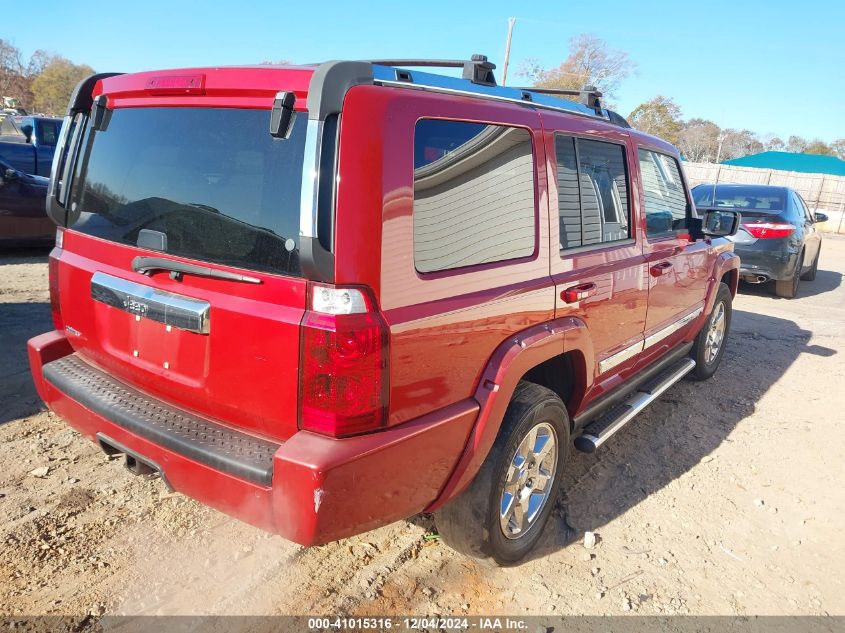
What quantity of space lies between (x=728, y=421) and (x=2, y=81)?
79.5m

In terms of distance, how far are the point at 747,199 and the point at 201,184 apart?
377 inches

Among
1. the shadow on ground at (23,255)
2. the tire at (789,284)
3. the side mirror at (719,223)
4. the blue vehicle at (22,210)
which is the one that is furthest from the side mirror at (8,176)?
the tire at (789,284)

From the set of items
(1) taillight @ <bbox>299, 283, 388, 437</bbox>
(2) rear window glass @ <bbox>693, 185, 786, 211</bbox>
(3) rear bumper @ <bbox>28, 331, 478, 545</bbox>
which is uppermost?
(2) rear window glass @ <bbox>693, 185, 786, 211</bbox>

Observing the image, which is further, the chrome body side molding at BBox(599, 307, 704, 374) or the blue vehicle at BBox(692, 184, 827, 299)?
the blue vehicle at BBox(692, 184, 827, 299)

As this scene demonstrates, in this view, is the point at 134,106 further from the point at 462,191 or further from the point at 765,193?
the point at 765,193

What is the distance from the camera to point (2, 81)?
63.3 metres

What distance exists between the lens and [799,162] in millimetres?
39219

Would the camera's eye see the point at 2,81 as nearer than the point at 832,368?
No

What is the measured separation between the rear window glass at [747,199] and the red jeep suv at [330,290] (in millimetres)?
7518

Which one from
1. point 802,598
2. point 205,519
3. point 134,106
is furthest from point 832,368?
point 134,106

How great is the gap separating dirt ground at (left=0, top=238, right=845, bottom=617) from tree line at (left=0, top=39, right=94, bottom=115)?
7166 cm

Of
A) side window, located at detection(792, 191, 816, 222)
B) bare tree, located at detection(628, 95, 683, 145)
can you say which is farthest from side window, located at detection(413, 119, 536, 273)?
bare tree, located at detection(628, 95, 683, 145)

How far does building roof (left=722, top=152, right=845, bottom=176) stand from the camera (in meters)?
37.7

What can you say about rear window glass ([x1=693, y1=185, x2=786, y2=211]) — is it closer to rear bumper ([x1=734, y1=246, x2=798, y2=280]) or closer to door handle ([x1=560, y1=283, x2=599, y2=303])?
rear bumper ([x1=734, y1=246, x2=798, y2=280])
